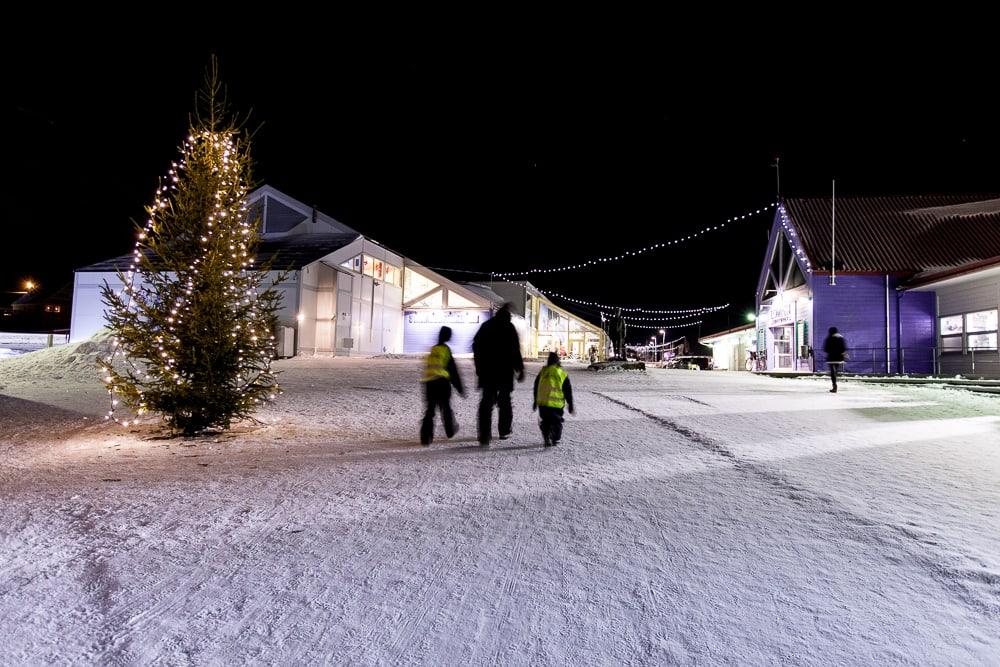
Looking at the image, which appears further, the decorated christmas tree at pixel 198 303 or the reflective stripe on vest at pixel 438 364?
the decorated christmas tree at pixel 198 303

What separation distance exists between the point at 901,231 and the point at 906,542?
77.6 feet

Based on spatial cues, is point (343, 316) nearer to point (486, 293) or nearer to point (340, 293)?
point (340, 293)

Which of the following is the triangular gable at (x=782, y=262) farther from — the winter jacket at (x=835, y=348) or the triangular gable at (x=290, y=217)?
the triangular gable at (x=290, y=217)

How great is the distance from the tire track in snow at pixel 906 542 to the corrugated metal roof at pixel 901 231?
19.2 metres

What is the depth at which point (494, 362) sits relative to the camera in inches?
275

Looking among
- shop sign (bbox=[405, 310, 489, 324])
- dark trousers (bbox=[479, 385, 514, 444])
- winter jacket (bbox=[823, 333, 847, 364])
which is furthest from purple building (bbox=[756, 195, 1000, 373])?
dark trousers (bbox=[479, 385, 514, 444])

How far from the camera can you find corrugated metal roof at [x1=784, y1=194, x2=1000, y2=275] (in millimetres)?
20781

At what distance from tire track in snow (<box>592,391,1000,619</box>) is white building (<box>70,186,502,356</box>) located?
18.8 m

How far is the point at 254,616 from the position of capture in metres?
2.67

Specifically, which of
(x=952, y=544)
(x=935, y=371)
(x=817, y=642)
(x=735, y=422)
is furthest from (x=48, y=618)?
(x=935, y=371)

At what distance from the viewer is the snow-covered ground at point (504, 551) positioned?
2.49 metres

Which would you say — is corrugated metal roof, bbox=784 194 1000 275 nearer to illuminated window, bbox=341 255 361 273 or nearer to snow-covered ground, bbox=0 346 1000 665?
snow-covered ground, bbox=0 346 1000 665

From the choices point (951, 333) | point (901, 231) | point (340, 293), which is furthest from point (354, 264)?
point (951, 333)

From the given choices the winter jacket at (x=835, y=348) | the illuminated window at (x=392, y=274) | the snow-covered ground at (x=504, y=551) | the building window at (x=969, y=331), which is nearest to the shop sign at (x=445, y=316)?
the illuminated window at (x=392, y=274)
